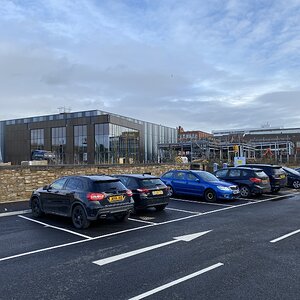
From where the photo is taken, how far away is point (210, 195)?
631 inches

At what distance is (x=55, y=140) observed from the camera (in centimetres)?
5747

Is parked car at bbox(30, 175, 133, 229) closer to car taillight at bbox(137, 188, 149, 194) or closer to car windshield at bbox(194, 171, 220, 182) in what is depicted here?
car taillight at bbox(137, 188, 149, 194)

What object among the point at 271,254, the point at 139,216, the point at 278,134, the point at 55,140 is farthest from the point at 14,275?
the point at 278,134

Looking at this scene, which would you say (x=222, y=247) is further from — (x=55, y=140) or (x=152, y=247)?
(x=55, y=140)

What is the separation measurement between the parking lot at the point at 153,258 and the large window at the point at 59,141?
150 ft

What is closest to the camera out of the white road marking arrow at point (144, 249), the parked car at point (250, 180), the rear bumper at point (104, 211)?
the white road marking arrow at point (144, 249)

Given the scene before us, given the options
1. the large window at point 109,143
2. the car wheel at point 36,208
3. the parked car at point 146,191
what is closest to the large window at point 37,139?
the large window at point 109,143

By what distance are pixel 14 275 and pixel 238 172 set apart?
568 inches

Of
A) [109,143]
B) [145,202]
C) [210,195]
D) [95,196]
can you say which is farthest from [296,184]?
[109,143]

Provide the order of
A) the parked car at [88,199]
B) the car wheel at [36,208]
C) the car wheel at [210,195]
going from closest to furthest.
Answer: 1. the parked car at [88,199]
2. the car wheel at [36,208]
3. the car wheel at [210,195]

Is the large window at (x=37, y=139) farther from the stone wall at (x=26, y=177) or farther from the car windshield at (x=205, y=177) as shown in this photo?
the car windshield at (x=205, y=177)

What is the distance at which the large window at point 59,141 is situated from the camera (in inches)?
2222

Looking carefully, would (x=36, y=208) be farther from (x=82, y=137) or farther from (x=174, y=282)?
(x=82, y=137)

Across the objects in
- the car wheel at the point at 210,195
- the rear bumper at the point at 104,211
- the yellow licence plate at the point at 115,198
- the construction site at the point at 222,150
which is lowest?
the car wheel at the point at 210,195
